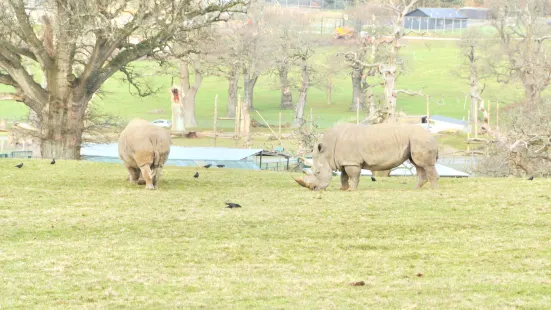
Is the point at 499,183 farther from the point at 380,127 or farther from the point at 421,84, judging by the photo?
the point at 421,84

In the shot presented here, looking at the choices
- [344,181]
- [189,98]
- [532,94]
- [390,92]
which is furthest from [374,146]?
[189,98]

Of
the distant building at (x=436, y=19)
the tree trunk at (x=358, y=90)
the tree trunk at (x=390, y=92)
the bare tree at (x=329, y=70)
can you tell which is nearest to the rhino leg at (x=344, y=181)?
the tree trunk at (x=390, y=92)

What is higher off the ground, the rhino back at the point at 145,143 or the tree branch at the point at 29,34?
the tree branch at the point at 29,34

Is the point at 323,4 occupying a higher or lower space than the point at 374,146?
higher

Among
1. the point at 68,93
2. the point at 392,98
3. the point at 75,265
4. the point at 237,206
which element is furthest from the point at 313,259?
the point at 392,98

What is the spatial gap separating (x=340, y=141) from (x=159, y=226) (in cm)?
754

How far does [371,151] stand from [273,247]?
28.4 ft

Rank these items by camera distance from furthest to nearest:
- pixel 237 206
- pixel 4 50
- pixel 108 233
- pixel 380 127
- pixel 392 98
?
pixel 392 98 → pixel 4 50 → pixel 380 127 → pixel 237 206 → pixel 108 233

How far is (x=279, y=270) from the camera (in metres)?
13.8

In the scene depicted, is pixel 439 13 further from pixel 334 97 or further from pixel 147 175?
pixel 147 175

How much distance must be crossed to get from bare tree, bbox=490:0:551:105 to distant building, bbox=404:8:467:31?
4251 centimetres

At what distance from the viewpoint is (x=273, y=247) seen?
15.7 meters

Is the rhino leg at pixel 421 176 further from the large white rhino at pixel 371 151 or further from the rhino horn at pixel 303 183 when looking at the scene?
the rhino horn at pixel 303 183

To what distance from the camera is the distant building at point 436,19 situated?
479ft
